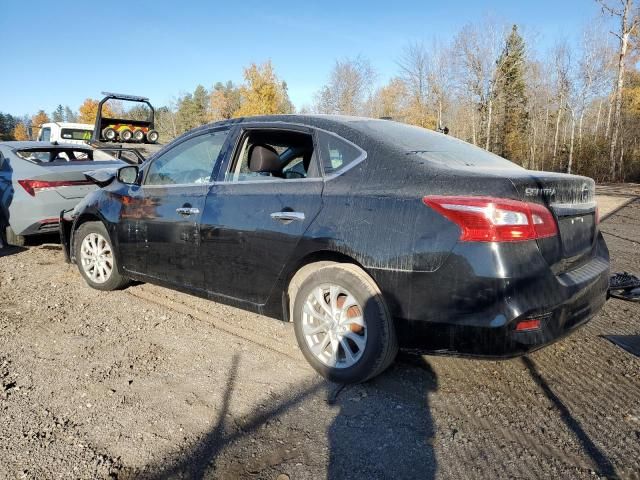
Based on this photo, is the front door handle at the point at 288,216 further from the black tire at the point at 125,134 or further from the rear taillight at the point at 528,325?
the black tire at the point at 125,134

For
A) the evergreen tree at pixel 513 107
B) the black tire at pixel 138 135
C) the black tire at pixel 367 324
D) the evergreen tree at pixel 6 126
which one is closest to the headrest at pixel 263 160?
the black tire at pixel 367 324

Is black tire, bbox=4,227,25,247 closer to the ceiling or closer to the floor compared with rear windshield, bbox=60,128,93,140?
closer to the floor

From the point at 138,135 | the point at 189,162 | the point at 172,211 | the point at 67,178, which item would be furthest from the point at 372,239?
the point at 138,135

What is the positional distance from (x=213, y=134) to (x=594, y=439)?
10.7 ft

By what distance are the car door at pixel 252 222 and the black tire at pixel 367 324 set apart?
0.36 meters

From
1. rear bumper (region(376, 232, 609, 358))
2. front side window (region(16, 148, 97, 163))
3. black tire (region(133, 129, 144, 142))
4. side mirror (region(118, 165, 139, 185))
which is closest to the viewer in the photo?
rear bumper (region(376, 232, 609, 358))

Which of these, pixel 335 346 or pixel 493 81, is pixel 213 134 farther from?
pixel 493 81

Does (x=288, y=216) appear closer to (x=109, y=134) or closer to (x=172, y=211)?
(x=172, y=211)

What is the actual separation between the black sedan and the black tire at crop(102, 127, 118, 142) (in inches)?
310

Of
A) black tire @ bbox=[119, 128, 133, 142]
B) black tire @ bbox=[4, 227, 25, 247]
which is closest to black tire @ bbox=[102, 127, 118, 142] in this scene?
black tire @ bbox=[119, 128, 133, 142]

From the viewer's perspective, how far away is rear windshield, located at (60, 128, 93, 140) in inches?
640

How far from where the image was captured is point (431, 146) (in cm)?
317

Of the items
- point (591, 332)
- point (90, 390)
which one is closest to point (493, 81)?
point (591, 332)

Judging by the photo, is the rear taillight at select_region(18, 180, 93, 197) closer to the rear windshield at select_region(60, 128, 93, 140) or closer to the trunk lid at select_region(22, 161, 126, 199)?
the trunk lid at select_region(22, 161, 126, 199)
